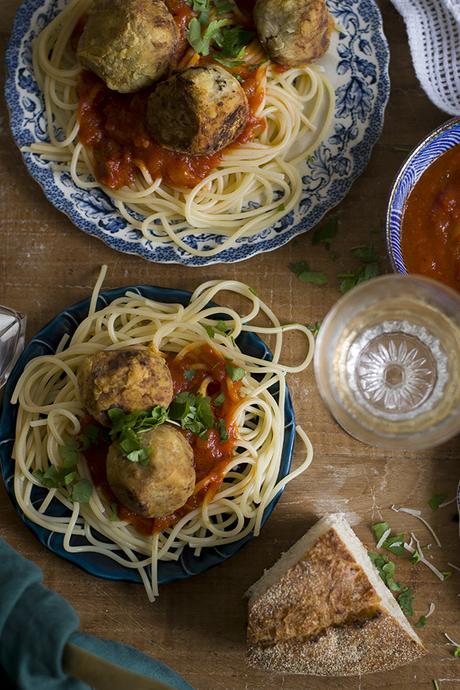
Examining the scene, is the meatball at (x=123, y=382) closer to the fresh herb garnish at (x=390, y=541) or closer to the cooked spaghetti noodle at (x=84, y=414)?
Answer: the cooked spaghetti noodle at (x=84, y=414)

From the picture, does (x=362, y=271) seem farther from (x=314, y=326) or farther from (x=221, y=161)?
(x=221, y=161)

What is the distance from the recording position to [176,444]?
12.7 ft

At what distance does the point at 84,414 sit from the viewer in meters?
4.22

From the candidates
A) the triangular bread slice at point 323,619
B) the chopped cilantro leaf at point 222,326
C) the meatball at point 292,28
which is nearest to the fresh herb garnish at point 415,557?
the triangular bread slice at point 323,619

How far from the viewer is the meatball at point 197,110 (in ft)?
12.7

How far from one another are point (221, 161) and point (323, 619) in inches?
89.2

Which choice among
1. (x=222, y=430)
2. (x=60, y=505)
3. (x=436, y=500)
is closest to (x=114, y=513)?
(x=60, y=505)

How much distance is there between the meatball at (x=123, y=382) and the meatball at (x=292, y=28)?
5.13 feet

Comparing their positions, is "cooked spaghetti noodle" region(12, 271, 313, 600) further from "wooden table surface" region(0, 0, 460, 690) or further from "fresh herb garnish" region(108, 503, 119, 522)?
"wooden table surface" region(0, 0, 460, 690)

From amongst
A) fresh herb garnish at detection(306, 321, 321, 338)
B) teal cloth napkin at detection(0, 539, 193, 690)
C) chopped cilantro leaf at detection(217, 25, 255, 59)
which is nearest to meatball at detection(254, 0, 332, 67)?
chopped cilantro leaf at detection(217, 25, 255, 59)

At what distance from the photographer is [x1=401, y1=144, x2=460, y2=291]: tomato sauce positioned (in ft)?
13.2

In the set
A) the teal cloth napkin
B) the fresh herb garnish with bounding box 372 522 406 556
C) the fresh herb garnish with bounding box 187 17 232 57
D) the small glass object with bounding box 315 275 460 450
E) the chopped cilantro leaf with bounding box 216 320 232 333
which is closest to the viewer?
the teal cloth napkin

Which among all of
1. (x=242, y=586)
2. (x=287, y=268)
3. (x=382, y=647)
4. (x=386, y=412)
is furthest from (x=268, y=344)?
(x=382, y=647)

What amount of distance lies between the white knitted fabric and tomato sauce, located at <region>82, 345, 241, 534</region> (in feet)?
5.60
